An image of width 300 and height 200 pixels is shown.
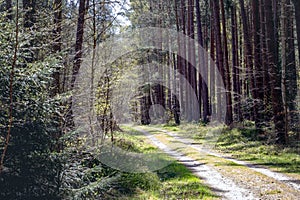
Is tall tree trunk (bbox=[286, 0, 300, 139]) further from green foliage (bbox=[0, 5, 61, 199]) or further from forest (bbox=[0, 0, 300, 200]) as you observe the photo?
green foliage (bbox=[0, 5, 61, 199])

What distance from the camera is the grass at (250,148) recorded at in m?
12.1

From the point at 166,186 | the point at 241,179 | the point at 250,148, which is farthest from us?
the point at 250,148

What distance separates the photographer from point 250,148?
1580 centimetres

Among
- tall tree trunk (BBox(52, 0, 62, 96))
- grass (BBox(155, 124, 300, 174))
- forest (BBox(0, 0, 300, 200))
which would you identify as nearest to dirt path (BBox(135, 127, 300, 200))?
forest (BBox(0, 0, 300, 200))

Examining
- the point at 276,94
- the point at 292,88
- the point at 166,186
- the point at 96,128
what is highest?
the point at 292,88

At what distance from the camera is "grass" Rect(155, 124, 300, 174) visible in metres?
12.1

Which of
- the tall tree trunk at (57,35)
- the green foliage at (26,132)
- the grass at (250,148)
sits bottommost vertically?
the grass at (250,148)

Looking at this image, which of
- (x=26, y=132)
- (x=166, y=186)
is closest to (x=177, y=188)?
(x=166, y=186)

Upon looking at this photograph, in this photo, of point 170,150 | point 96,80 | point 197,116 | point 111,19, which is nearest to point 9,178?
point 96,80

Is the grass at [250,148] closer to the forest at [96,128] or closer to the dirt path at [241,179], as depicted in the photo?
the forest at [96,128]

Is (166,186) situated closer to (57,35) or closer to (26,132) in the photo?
(57,35)

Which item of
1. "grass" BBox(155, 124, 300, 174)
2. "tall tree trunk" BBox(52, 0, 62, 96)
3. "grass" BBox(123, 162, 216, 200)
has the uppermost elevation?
"tall tree trunk" BBox(52, 0, 62, 96)

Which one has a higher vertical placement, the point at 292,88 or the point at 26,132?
the point at 292,88

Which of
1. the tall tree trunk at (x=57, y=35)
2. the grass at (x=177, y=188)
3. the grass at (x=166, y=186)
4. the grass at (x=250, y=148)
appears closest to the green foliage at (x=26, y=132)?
the tall tree trunk at (x=57, y=35)
